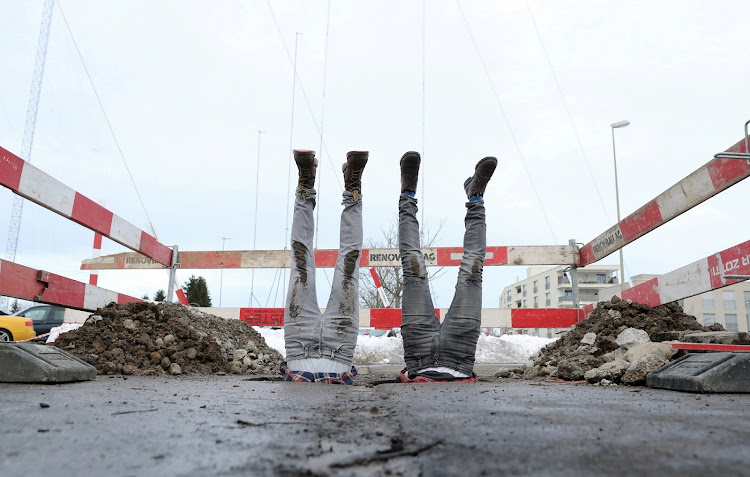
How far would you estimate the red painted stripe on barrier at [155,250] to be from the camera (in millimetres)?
6157

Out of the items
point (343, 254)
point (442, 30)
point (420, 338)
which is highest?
point (442, 30)

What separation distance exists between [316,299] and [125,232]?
118 inches

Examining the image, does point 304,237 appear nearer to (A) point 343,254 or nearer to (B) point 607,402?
(A) point 343,254

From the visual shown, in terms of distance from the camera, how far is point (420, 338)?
3.52 m

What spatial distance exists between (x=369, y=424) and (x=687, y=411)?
1156 millimetres

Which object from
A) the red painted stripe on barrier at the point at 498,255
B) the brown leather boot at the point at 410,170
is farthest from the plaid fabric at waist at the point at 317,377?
the red painted stripe on barrier at the point at 498,255

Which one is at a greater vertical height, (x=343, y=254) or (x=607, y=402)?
(x=343, y=254)

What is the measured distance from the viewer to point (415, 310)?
3.55 m

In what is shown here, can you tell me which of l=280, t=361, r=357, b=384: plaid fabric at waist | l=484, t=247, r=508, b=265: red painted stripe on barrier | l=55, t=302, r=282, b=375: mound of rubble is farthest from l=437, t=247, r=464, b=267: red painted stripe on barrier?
l=280, t=361, r=357, b=384: plaid fabric at waist

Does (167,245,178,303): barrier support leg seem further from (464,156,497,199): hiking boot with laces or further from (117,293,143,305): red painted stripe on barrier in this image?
(464,156,497,199): hiking boot with laces

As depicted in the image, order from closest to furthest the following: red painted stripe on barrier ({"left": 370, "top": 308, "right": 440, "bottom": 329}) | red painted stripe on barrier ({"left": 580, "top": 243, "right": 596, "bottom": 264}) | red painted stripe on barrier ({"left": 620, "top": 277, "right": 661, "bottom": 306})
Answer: red painted stripe on barrier ({"left": 620, "top": 277, "right": 661, "bottom": 306})
red painted stripe on barrier ({"left": 580, "top": 243, "right": 596, "bottom": 264})
red painted stripe on barrier ({"left": 370, "top": 308, "right": 440, "bottom": 329})

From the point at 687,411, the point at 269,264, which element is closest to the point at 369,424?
the point at 687,411

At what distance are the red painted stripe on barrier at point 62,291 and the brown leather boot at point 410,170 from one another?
3082 mm

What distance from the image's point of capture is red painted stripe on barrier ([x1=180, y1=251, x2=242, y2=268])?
26.0 feet
